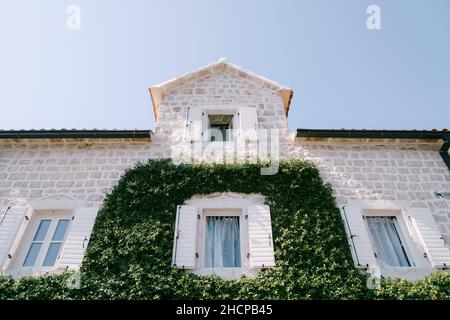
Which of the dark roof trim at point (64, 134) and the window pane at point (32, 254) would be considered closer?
the window pane at point (32, 254)

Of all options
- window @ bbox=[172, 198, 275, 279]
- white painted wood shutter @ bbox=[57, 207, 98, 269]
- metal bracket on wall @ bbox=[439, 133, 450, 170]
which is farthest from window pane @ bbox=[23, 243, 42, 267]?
metal bracket on wall @ bbox=[439, 133, 450, 170]

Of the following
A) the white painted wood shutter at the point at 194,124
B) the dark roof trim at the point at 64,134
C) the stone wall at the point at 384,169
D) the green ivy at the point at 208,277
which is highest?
the white painted wood shutter at the point at 194,124

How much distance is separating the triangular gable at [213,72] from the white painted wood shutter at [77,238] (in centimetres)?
397

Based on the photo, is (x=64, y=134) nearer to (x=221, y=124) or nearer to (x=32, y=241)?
(x=32, y=241)

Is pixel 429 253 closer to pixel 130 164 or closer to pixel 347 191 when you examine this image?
pixel 347 191

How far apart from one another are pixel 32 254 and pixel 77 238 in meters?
0.96

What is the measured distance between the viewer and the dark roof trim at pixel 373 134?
8.29 meters

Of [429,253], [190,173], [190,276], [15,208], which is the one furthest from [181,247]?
[429,253]

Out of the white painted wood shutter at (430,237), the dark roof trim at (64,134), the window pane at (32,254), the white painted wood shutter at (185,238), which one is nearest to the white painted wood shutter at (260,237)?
the white painted wood shutter at (185,238)

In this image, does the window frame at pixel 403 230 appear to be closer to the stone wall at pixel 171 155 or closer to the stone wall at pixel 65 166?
the stone wall at pixel 171 155

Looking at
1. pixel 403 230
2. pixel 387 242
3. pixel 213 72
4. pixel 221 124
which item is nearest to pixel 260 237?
pixel 387 242

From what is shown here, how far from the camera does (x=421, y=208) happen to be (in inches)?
286

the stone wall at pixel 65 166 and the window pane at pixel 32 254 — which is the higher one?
the stone wall at pixel 65 166
